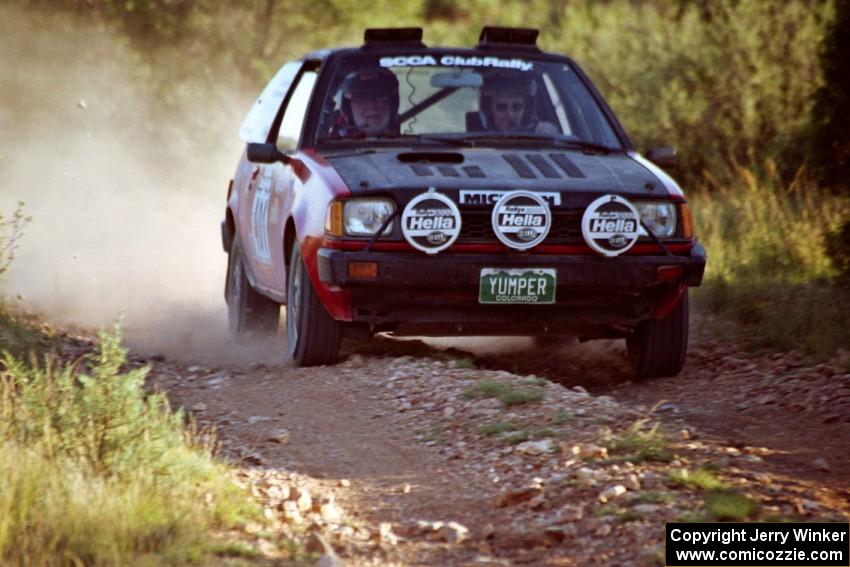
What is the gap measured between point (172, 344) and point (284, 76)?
2.07 m

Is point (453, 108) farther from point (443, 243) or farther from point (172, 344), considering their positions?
point (172, 344)

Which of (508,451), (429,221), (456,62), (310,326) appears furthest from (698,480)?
(456,62)

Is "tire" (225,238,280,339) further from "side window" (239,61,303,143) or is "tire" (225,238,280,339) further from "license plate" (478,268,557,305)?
"license plate" (478,268,557,305)

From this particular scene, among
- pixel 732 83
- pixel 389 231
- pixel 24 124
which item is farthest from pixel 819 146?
pixel 24 124

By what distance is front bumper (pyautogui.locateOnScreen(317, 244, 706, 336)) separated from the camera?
26.4ft

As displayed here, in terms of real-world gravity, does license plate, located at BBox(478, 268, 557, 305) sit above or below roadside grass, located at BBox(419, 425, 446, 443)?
above

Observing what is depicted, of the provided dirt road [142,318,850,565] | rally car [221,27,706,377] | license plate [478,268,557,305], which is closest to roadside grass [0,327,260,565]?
dirt road [142,318,850,565]

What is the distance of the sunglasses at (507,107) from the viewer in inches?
372

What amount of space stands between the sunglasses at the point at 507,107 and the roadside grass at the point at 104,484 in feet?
12.1

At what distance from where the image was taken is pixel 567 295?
8.30 metres

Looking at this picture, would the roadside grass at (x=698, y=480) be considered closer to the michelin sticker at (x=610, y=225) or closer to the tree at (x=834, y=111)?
the michelin sticker at (x=610, y=225)

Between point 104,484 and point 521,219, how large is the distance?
123 inches

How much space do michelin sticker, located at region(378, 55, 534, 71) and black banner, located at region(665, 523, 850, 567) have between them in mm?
4554

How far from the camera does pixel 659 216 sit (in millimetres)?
8398
